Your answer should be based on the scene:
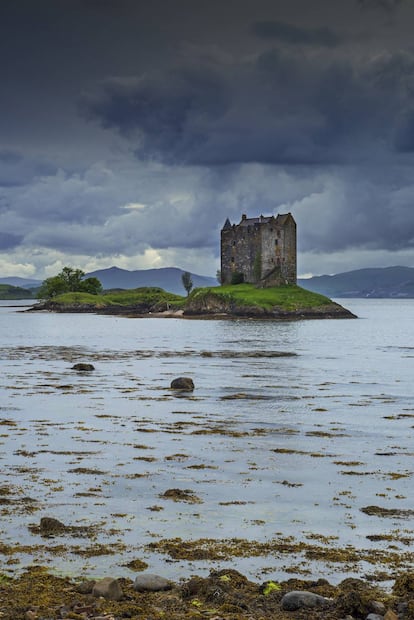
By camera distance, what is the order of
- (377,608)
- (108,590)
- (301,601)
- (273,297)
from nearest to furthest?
(377,608), (301,601), (108,590), (273,297)

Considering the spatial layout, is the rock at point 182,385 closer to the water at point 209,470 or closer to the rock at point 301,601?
the water at point 209,470

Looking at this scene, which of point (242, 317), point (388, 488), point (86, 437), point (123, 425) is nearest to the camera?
point (388, 488)

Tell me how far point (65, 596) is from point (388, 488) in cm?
1005

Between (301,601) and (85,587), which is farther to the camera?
(85,587)

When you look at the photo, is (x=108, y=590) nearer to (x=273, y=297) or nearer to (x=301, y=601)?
(x=301, y=601)

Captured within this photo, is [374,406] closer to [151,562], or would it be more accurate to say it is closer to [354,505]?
[354,505]

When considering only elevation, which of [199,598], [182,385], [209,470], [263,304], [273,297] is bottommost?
[209,470]

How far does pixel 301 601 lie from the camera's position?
10.6m

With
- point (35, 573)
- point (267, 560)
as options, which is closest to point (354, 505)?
point (267, 560)

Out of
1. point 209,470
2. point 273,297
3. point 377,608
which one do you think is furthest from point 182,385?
point 273,297

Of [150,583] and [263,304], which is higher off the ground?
[263,304]

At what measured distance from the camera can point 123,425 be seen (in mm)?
27891

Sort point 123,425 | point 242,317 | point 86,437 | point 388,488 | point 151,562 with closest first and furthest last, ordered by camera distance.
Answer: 1. point 151,562
2. point 388,488
3. point 86,437
4. point 123,425
5. point 242,317

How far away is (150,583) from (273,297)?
17252 centimetres
